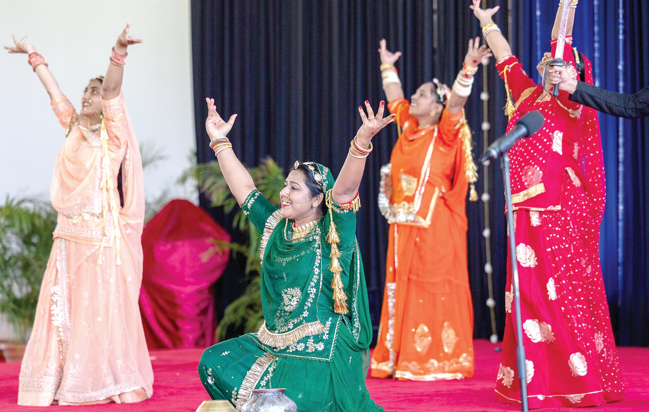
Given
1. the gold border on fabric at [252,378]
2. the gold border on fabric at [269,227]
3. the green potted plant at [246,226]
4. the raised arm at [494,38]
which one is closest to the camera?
the gold border on fabric at [252,378]

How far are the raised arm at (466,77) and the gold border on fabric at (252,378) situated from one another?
2077mm

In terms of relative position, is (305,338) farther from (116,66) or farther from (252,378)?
(116,66)

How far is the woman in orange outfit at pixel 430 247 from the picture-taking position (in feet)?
13.6

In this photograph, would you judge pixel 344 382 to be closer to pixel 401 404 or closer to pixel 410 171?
pixel 401 404

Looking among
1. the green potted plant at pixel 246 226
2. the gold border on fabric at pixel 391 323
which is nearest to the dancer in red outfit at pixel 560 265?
the gold border on fabric at pixel 391 323

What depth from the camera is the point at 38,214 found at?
18.9ft

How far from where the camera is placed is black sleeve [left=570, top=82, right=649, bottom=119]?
108 inches

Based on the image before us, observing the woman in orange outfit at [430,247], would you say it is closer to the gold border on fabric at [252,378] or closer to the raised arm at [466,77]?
the raised arm at [466,77]

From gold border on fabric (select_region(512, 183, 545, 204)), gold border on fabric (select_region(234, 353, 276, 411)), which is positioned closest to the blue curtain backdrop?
gold border on fabric (select_region(512, 183, 545, 204))

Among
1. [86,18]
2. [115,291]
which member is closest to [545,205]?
[115,291]

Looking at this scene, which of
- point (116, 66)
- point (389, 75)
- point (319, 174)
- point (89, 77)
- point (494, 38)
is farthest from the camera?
point (89, 77)

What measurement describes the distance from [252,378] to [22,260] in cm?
381

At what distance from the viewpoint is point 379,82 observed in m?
6.29

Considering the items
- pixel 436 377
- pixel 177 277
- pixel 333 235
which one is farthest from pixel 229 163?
pixel 177 277
